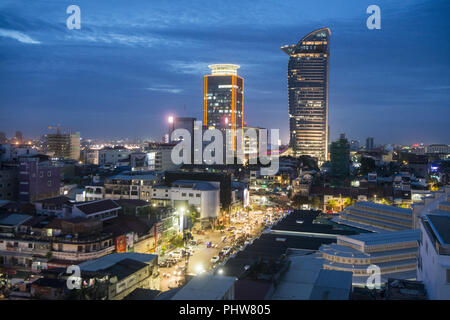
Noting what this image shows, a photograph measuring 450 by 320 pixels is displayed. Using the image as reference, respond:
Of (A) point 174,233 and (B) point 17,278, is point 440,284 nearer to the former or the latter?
(B) point 17,278

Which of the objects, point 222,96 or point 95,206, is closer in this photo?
point 95,206

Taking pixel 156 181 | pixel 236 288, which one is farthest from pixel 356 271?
pixel 156 181

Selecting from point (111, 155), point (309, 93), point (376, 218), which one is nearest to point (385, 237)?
point (376, 218)

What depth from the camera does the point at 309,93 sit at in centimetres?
6619

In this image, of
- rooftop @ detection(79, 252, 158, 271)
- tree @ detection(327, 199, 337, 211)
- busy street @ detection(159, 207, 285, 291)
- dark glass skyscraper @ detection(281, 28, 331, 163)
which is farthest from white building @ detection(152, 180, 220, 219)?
dark glass skyscraper @ detection(281, 28, 331, 163)

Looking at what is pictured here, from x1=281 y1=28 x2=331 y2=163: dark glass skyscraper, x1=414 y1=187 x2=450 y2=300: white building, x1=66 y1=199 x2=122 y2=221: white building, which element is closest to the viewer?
x1=414 y1=187 x2=450 y2=300: white building

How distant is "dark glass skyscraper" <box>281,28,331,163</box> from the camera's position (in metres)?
65.9

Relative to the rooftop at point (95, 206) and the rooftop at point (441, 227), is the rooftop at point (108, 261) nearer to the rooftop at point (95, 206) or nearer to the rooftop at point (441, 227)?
the rooftop at point (95, 206)

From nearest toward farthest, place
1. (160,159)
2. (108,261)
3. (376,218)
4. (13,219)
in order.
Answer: (108,261) → (13,219) → (376,218) → (160,159)

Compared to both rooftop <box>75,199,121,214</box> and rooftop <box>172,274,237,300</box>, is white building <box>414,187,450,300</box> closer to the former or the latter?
rooftop <box>172,274,237,300</box>

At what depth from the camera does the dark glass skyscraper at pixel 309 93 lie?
65.9 metres

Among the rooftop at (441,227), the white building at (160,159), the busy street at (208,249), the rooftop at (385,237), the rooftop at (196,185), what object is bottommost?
the busy street at (208,249)

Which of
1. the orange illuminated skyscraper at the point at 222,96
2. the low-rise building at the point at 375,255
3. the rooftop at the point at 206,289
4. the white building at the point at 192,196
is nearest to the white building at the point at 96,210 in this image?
the white building at the point at 192,196

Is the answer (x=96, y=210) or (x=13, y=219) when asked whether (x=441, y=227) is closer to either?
(x=96, y=210)
